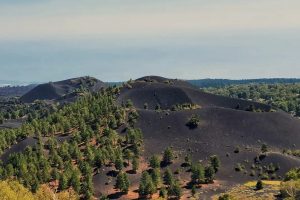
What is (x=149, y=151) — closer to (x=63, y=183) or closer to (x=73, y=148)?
(x=73, y=148)

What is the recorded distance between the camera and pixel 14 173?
137 meters

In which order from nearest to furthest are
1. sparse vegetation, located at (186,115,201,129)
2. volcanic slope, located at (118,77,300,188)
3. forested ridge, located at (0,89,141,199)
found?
1. forested ridge, located at (0,89,141,199)
2. volcanic slope, located at (118,77,300,188)
3. sparse vegetation, located at (186,115,201,129)

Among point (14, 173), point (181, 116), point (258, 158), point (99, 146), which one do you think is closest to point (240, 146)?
point (258, 158)

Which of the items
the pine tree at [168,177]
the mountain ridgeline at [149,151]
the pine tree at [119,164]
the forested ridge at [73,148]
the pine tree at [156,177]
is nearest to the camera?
the pine tree at [156,177]

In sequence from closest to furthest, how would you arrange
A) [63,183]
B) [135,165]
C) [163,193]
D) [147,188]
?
[163,193], [147,188], [63,183], [135,165]

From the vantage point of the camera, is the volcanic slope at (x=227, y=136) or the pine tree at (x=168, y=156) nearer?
the pine tree at (x=168, y=156)

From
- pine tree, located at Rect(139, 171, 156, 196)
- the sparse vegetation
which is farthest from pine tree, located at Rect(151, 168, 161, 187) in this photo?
the sparse vegetation

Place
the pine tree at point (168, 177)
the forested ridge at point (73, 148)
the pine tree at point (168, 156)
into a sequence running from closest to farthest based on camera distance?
the pine tree at point (168, 177) → the forested ridge at point (73, 148) → the pine tree at point (168, 156)

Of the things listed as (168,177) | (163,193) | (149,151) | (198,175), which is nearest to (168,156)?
(149,151)

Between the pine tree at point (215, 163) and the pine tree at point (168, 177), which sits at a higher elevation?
the pine tree at point (215, 163)

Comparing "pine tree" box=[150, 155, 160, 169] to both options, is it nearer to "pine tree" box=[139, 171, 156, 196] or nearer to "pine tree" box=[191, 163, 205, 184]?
"pine tree" box=[191, 163, 205, 184]

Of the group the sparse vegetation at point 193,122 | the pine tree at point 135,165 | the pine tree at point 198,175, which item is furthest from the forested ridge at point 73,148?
the pine tree at point 198,175

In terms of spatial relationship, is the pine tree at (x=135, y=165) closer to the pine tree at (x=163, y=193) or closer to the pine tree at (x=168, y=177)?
the pine tree at (x=168, y=177)

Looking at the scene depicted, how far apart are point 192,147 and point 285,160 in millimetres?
29973
